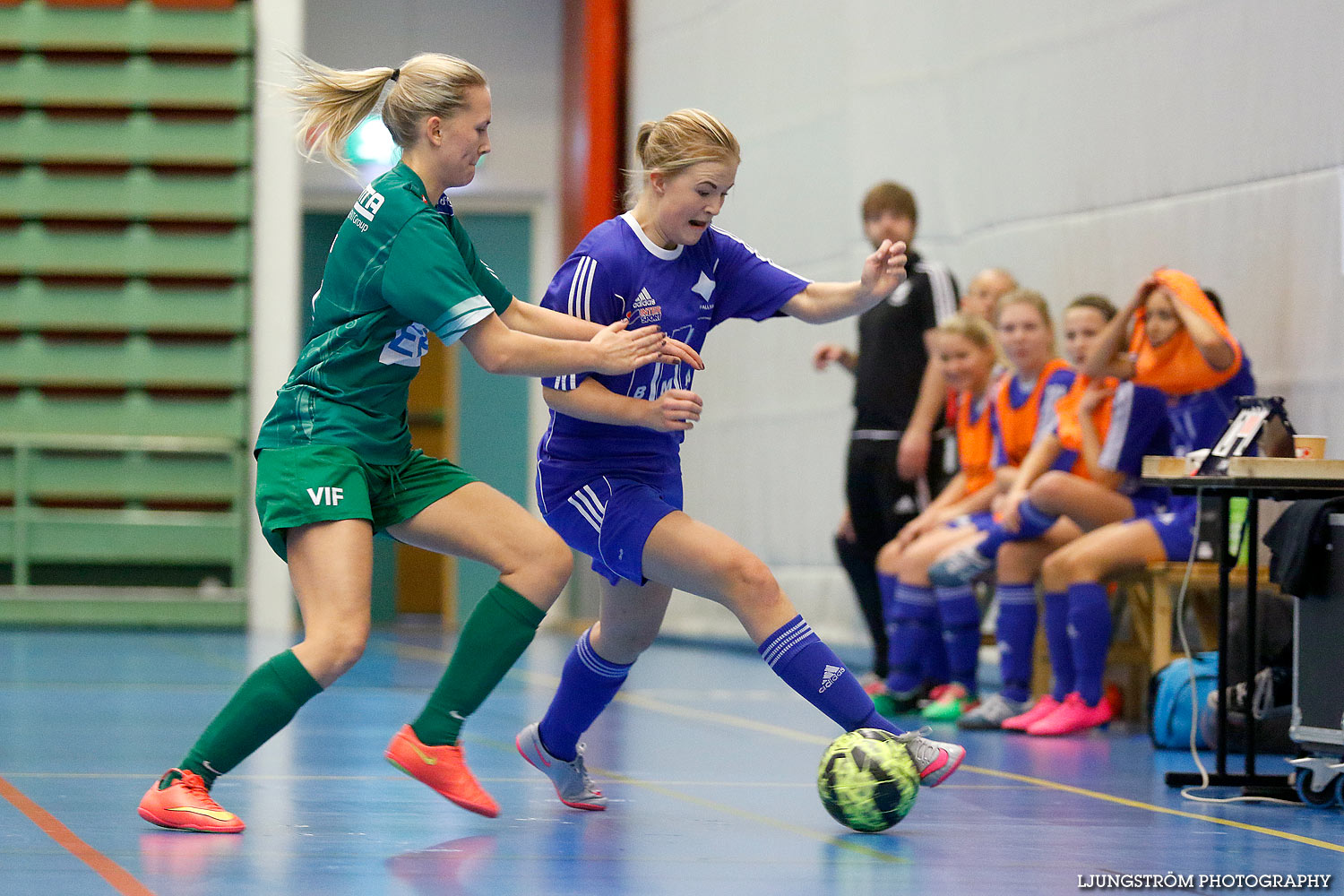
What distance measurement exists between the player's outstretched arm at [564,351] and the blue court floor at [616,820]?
0.97m

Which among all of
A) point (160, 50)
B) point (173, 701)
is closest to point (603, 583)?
point (173, 701)

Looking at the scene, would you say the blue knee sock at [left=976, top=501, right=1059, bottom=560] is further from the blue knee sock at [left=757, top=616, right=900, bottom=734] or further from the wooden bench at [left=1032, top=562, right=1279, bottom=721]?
the blue knee sock at [left=757, top=616, right=900, bottom=734]

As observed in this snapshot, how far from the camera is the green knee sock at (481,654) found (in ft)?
12.3

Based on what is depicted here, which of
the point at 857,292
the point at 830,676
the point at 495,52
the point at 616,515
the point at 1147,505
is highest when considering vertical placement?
the point at 495,52

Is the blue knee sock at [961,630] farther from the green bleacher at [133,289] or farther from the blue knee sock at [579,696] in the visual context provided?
the green bleacher at [133,289]

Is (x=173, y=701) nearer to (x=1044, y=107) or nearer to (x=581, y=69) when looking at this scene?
(x=1044, y=107)

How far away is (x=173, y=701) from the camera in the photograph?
6.80 m

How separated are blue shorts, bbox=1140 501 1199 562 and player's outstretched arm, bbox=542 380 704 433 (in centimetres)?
299

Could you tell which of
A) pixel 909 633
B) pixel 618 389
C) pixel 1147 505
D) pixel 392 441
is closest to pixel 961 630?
pixel 909 633

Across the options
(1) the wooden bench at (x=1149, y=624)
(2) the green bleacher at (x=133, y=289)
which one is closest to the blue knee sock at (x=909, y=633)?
(1) the wooden bench at (x=1149, y=624)

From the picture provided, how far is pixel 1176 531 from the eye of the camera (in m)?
6.11

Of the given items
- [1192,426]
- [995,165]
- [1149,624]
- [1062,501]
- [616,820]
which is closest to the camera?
[616,820]

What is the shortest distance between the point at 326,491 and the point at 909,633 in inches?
144

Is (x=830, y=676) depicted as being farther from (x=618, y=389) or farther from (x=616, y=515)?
(x=618, y=389)
